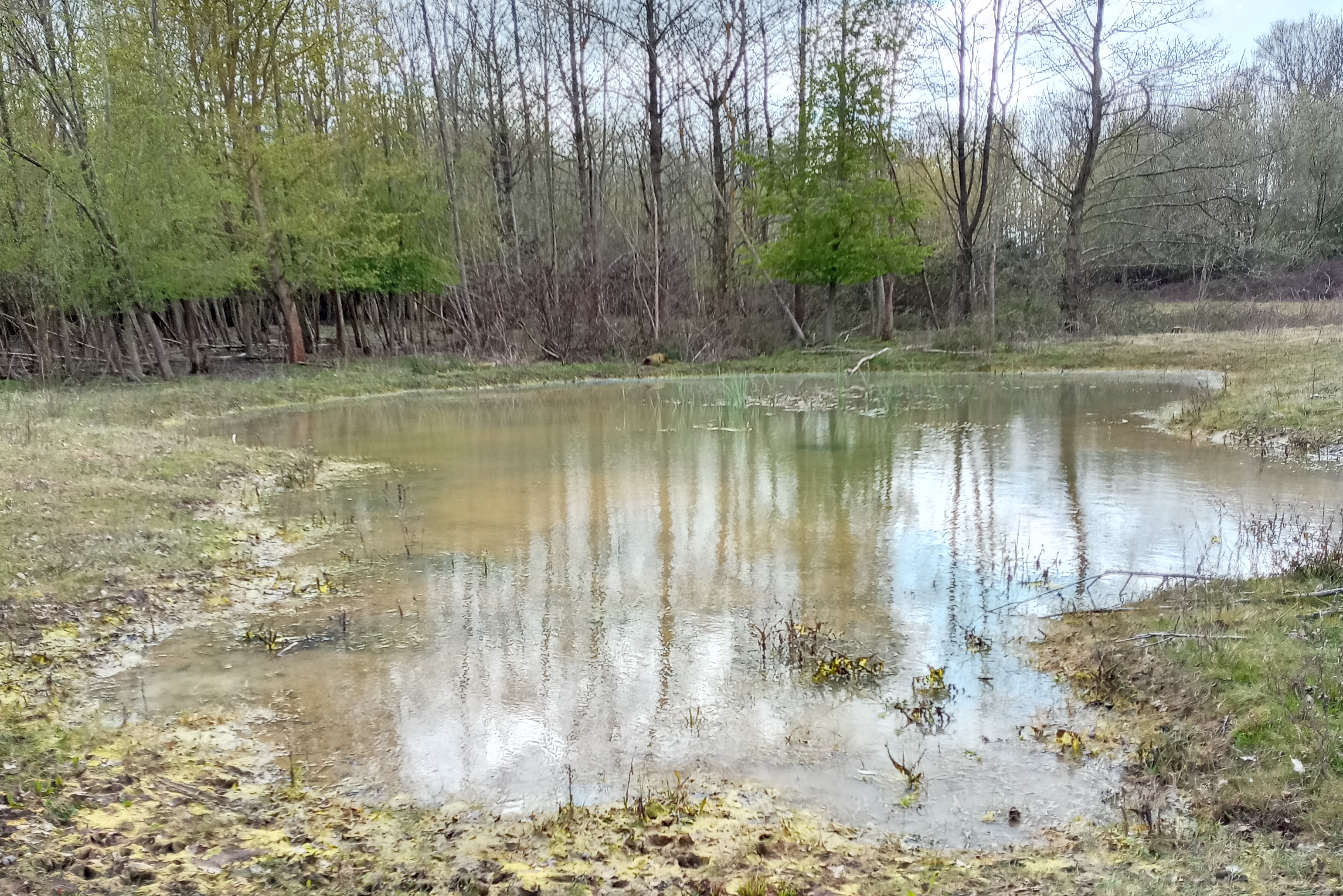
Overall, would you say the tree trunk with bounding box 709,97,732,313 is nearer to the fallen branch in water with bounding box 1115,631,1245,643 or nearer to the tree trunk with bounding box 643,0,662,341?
the tree trunk with bounding box 643,0,662,341

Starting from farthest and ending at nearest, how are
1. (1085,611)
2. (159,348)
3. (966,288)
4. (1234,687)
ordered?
(966,288)
(159,348)
(1085,611)
(1234,687)

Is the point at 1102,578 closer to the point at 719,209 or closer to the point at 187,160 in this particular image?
the point at 187,160

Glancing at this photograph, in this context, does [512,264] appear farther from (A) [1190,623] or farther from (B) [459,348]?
(A) [1190,623]

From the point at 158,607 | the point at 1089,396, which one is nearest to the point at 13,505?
the point at 158,607

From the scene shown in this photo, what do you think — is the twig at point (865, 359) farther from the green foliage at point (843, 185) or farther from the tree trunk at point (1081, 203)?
the tree trunk at point (1081, 203)

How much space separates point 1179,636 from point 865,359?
16.7 m

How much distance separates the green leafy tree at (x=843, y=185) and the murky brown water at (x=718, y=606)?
448 inches

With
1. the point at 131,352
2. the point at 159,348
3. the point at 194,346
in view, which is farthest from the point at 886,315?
the point at 131,352

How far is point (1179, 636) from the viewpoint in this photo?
5188 millimetres

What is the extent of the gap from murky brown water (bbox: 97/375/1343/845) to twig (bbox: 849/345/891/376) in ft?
22.8

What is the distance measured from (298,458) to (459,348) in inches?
614

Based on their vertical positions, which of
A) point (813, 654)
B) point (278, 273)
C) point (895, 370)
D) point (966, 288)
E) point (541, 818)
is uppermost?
point (278, 273)

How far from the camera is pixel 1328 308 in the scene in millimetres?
24453

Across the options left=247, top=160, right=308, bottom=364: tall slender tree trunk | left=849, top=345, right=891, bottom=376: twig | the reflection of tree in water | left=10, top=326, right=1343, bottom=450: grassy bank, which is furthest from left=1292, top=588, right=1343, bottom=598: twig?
left=247, top=160, right=308, bottom=364: tall slender tree trunk
